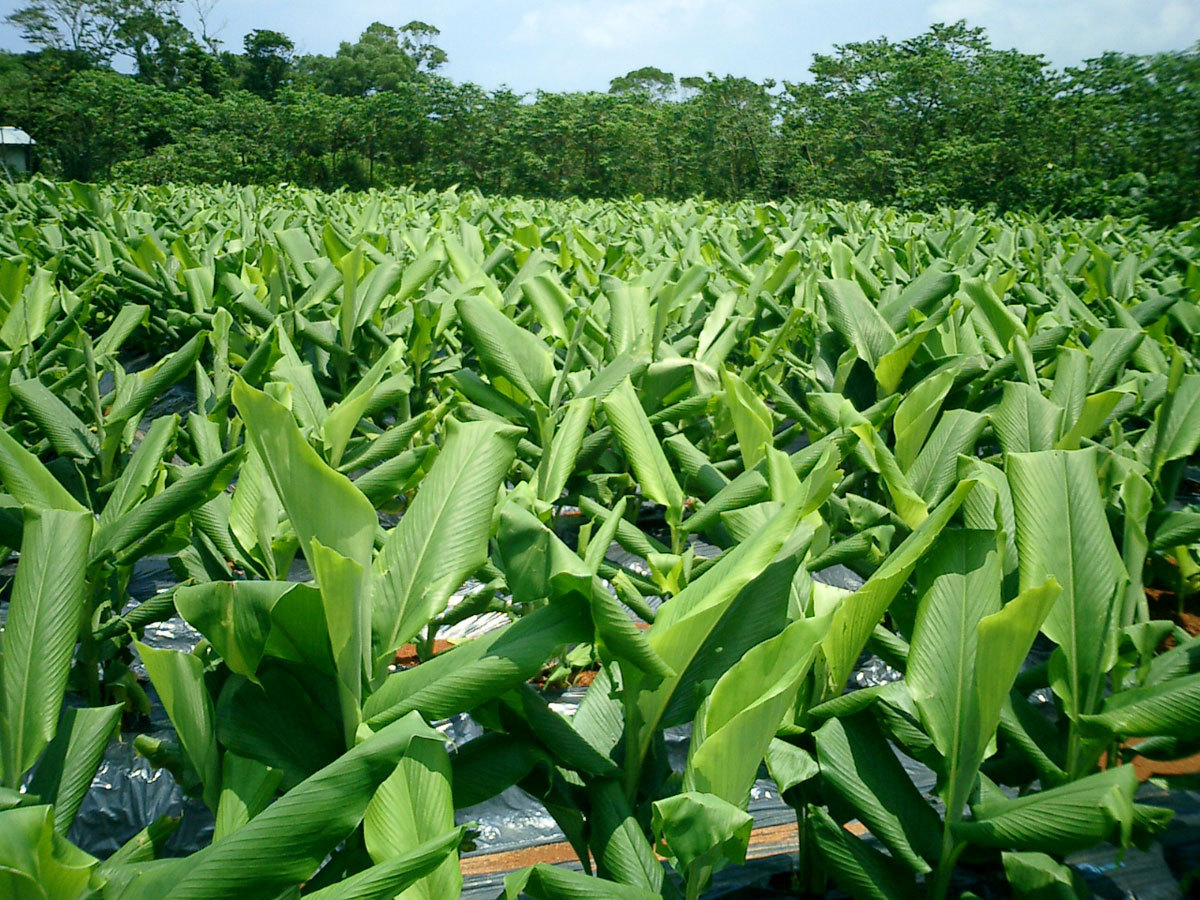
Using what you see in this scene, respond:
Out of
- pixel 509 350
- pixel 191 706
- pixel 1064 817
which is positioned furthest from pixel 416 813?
pixel 509 350

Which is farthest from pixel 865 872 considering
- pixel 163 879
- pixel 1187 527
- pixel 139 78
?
pixel 139 78

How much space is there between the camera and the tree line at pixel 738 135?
13.2m

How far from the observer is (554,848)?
1.55 metres

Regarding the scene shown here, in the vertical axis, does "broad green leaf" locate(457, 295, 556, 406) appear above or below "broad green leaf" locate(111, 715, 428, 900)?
above

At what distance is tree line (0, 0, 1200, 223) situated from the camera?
1318 cm

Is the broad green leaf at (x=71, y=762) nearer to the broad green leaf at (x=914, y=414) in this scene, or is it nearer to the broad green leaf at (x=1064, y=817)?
the broad green leaf at (x=1064, y=817)

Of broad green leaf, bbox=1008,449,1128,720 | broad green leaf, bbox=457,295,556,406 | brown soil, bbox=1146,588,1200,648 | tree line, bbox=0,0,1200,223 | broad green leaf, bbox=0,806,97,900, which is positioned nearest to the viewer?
broad green leaf, bbox=0,806,97,900

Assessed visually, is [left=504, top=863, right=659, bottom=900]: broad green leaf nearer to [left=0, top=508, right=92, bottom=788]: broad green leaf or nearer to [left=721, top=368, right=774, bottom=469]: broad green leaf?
[left=0, top=508, right=92, bottom=788]: broad green leaf

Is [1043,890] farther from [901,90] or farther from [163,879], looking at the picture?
[901,90]

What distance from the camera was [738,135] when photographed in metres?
22.0

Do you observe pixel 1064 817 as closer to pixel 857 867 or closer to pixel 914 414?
pixel 857 867

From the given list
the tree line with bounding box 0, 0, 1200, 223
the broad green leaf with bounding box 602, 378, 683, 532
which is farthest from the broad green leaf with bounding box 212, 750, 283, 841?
the tree line with bounding box 0, 0, 1200, 223

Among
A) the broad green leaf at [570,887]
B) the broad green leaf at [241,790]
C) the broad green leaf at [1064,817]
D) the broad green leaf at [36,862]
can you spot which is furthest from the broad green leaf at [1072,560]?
the broad green leaf at [36,862]

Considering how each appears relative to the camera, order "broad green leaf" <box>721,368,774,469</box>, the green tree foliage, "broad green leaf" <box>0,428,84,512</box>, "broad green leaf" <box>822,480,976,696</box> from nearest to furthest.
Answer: "broad green leaf" <box>822,480,976,696</box> < "broad green leaf" <box>0,428,84,512</box> < "broad green leaf" <box>721,368,774,469</box> < the green tree foliage
